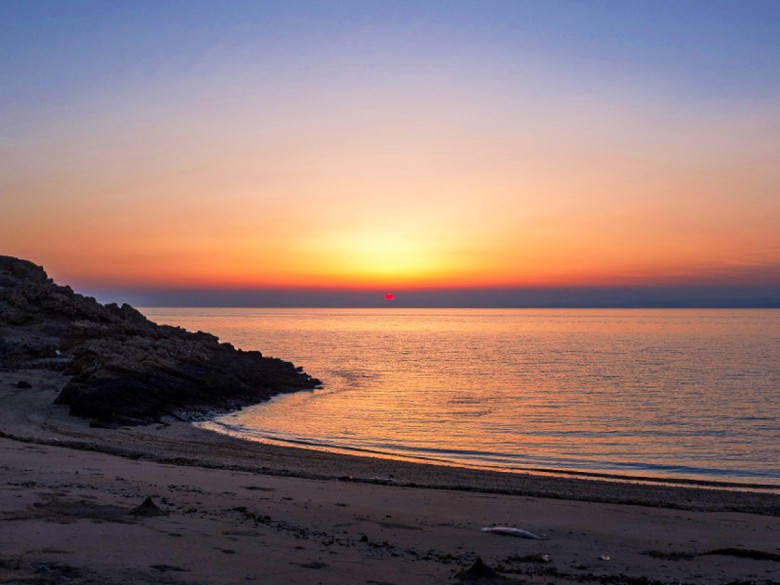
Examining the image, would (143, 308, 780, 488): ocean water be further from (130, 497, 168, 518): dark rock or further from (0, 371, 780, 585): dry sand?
(130, 497, 168, 518): dark rock

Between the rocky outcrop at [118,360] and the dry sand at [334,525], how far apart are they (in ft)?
32.0

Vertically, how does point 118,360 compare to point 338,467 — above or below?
above

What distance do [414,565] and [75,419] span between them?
68.7ft

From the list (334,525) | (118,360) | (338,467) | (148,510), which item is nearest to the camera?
(148,510)

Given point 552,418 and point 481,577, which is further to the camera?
point 552,418

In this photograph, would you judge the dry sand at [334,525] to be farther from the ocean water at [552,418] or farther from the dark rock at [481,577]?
the ocean water at [552,418]

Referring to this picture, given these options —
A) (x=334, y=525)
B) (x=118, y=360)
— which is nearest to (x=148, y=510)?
(x=334, y=525)

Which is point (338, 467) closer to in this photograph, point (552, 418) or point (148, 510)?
point (148, 510)

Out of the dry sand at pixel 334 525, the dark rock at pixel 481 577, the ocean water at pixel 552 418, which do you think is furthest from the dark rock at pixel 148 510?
the ocean water at pixel 552 418

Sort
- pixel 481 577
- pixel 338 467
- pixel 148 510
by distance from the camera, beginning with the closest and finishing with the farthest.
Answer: pixel 481 577 → pixel 148 510 → pixel 338 467

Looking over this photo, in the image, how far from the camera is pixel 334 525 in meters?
10.9

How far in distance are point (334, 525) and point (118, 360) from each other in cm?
2402

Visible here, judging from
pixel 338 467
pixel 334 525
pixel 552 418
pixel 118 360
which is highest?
pixel 118 360

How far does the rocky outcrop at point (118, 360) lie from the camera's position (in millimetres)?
28766
